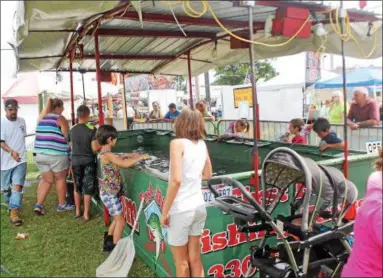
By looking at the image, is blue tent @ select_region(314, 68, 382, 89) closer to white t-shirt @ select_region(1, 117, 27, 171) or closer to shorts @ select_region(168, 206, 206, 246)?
shorts @ select_region(168, 206, 206, 246)

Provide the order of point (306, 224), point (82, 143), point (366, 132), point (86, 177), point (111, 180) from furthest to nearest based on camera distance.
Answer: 1. point (366, 132)
2. point (86, 177)
3. point (82, 143)
4. point (111, 180)
5. point (306, 224)

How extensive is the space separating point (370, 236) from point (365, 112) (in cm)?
423

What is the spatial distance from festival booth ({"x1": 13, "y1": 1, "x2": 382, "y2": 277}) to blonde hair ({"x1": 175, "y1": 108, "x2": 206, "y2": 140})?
0.55 m

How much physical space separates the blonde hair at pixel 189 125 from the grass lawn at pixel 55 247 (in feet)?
5.90

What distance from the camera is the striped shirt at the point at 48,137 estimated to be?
570cm

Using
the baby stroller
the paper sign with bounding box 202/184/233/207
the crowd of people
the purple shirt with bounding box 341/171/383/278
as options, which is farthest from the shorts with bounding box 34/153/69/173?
the purple shirt with bounding box 341/171/383/278

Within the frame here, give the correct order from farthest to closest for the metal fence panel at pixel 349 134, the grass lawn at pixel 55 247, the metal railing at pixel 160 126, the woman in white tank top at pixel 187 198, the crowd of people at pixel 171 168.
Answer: the metal railing at pixel 160 126
the metal fence panel at pixel 349 134
the grass lawn at pixel 55 247
the woman in white tank top at pixel 187 198
the crowd of people at pixel 171 168

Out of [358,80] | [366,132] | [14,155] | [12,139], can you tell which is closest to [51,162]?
[14,155]

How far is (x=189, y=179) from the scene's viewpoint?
2.88 m

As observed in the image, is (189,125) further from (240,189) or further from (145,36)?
(145,36)

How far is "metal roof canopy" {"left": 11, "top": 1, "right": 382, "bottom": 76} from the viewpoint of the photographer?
3.38 m

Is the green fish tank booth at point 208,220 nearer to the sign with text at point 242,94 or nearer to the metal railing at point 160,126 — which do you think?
the metal railing at point 160,126

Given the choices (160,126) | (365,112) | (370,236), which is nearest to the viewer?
(370,236)

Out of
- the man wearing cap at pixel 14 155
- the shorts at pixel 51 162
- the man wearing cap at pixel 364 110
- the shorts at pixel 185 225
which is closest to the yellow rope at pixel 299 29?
the man wearing cap at pixel 364 110
